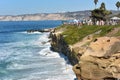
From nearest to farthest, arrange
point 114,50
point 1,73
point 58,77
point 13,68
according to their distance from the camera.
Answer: point 114,50 → point 58,77 → point 1,73 → point 13,68

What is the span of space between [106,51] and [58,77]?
9422 mm

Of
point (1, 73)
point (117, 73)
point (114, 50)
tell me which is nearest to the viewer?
point (117, 73)

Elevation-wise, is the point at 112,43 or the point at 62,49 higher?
the point at 112,43

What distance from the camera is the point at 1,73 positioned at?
3897 centimetres

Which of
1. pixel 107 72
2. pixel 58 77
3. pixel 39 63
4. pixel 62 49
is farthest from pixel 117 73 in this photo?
pixel 62 49

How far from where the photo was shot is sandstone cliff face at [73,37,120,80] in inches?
944

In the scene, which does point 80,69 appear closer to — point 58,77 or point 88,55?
point 88,55

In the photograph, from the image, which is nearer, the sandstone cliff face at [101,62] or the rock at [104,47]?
the sandstone cliff face at [101,62]

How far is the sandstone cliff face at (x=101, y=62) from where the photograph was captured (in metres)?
24.0

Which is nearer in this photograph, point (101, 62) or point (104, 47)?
point (101, 62)

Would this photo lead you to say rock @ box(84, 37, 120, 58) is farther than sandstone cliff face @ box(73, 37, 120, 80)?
Yes

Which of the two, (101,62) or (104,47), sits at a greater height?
(104,47)

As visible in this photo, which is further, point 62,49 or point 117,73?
point 62,49

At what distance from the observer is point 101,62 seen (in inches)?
969
